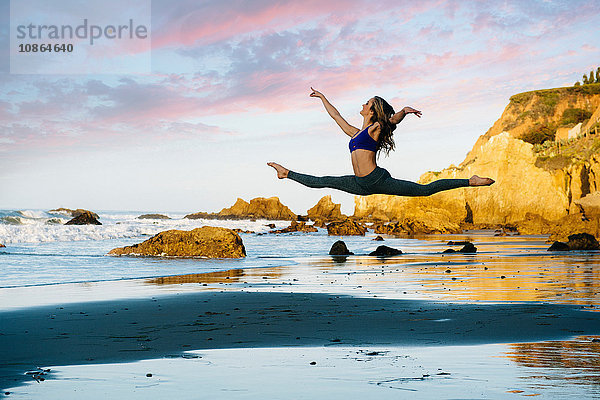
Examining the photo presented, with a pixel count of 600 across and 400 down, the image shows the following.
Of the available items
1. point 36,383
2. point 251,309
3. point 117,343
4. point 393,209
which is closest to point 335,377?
point 36,383

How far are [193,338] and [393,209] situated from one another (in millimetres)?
81163

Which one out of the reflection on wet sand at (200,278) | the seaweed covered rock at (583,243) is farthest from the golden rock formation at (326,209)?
the reflection on wet sand at (200,278)

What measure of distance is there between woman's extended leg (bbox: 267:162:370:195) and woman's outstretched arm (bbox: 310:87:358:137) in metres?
0.68

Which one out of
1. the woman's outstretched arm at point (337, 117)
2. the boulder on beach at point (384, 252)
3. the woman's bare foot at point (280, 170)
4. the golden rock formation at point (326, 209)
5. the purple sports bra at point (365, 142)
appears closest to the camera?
the purple sports bra at point (365, 142)

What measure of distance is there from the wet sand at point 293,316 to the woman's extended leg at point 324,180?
6.66 ft

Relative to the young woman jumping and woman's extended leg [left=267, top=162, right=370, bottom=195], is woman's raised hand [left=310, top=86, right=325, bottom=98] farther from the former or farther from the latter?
woman's extended leg [left=267, top=162, right=370, bottom=195]

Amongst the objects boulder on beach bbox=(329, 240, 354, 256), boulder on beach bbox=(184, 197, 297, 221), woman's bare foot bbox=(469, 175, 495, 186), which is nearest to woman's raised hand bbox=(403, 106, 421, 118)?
woman's bare foot bbox=(469, 175, 495, 186)

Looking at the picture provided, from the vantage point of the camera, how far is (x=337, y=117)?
8820mm

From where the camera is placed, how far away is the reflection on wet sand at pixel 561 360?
5410 millimetres

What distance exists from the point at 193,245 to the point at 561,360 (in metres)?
19.8

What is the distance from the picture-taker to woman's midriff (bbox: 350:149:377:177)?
8.48m

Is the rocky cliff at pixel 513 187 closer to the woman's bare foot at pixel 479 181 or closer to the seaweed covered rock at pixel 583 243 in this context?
the seaweed covered rock at pixel 583 243

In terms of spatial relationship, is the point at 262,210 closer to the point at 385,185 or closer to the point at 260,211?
the point at 260,211

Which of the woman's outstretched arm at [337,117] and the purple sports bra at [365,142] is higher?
the woman's outstretched arm at [337,117]
